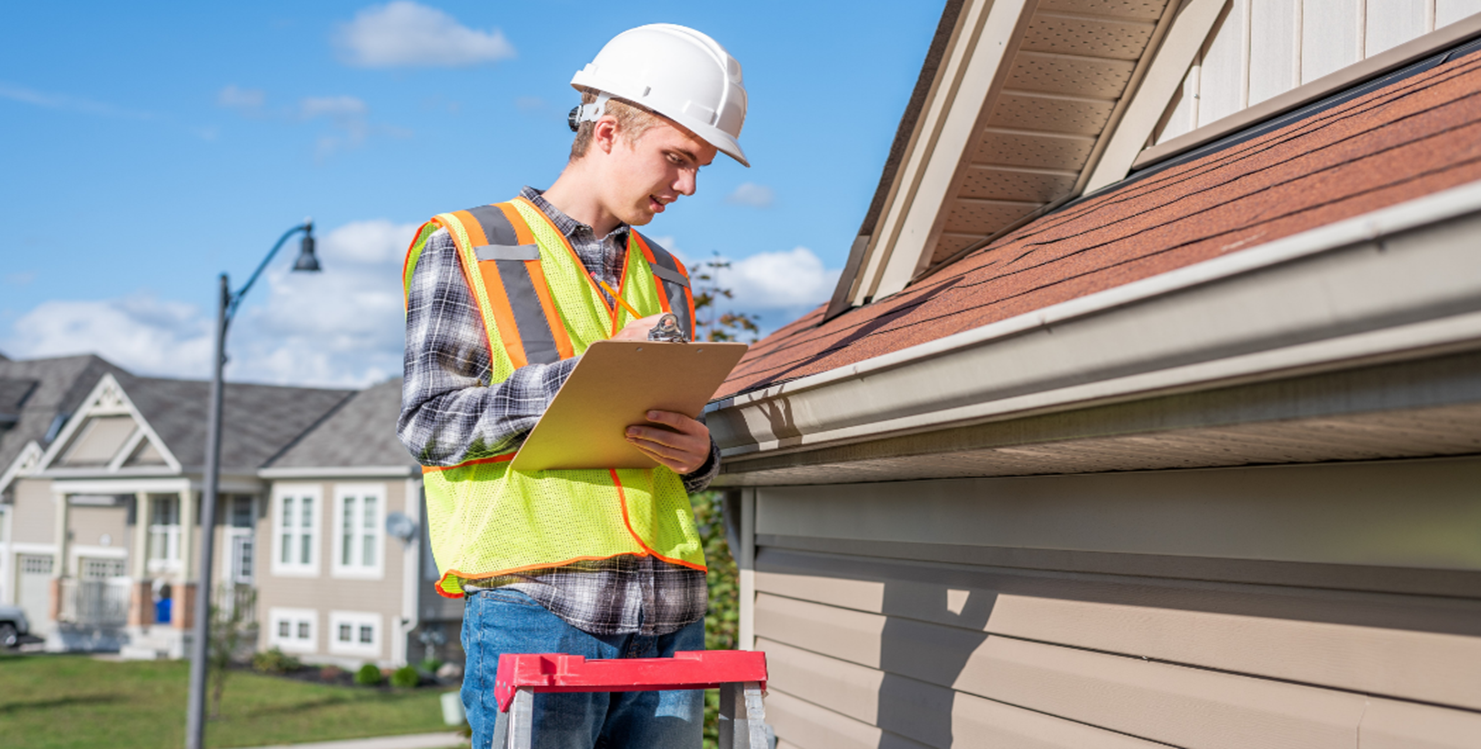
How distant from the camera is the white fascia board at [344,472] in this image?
25.0 meters

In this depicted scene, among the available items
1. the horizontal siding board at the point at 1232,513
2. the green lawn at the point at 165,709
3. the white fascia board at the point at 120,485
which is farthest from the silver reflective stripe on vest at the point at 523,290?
the white fascia board at the point at 120,485

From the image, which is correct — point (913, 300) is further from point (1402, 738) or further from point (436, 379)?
point (1402, 738)

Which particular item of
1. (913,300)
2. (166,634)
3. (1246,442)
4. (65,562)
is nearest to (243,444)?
(166,634)

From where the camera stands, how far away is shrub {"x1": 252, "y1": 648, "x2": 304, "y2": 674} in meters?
24.1

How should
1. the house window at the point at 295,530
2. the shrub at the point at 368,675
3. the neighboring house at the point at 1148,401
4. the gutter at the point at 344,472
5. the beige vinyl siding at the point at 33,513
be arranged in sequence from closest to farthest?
the neighboring house at the point at 1148,401, the shrub at the point at 368,675, the gutter at the point at 344,472, the house window at the point at 295,530, the beige vinyl siding at the point at 33,513

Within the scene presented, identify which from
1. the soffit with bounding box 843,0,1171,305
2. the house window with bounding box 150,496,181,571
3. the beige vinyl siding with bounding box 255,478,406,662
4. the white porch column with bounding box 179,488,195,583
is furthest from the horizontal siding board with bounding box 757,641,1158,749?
the house window with bounding box 150,496,181,571

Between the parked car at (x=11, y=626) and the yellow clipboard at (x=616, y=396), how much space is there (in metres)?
31.9

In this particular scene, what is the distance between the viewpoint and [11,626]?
2833 cm

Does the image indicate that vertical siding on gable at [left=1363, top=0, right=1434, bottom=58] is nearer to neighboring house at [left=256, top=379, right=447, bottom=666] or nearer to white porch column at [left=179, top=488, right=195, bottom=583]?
neighboring house at [left=256, top=379, right=447, bottom=666]

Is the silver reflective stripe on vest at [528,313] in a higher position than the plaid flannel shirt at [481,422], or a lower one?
higher

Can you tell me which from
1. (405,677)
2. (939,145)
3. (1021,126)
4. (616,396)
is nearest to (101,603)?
(405,677)

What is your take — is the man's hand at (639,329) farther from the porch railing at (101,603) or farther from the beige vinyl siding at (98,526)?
the beige vinyl siding at (98,526)

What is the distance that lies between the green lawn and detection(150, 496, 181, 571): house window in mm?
3940

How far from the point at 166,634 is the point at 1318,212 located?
29.1 metres
